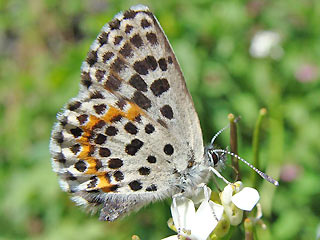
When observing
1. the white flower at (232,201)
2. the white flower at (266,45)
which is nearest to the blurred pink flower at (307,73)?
the white flower at (266,45)

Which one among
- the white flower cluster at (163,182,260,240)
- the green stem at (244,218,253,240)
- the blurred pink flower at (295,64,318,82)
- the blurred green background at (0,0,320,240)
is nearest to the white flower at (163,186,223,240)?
the white flower cluster at (163,182,260,240)

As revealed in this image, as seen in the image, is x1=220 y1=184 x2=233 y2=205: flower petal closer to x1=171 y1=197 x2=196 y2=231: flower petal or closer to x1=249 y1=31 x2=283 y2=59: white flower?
x1=171 y1=197 x2=196 y2=231: flower petal

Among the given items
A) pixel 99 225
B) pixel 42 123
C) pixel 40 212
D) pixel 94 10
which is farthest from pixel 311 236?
pixel 94 10

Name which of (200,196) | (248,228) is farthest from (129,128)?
(248,228)

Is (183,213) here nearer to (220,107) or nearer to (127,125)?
(127,125)

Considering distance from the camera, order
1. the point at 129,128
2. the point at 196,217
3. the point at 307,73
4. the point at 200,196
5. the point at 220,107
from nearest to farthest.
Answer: the point at 196,217
the point at 200,196
the point at 129,128
the point at 220,107
the point at 307,73

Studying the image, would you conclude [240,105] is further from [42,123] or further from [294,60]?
[42,123]
